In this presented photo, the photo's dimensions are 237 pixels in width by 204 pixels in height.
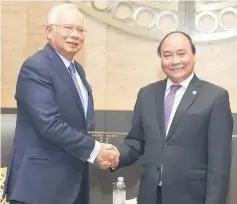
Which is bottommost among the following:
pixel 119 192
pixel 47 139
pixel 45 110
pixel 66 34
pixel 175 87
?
pixel 119 192

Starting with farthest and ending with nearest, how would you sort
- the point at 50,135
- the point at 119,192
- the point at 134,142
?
1. the point at 119,192
2. the point at 134,142
3. the point at 50,135

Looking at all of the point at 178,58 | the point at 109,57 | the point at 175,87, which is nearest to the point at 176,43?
the point at 178,58

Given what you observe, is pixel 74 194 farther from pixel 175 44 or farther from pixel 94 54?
pixel 94 54

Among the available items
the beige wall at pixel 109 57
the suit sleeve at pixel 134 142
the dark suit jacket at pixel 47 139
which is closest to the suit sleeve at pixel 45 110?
the dark suit jacket at pixel 47 139

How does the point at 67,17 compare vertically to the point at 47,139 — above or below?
above

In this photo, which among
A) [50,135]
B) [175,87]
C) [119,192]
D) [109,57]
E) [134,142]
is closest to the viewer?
[50,135]

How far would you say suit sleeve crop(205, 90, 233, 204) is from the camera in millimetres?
1934

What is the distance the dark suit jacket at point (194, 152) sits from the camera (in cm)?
196

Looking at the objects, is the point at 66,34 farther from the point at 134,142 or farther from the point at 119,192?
the point at 119,192

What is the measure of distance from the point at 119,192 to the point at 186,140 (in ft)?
4.21

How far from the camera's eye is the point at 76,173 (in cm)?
201

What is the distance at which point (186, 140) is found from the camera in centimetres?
200

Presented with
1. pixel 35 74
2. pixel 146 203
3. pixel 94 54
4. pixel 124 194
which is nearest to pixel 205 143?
pixel 146 203

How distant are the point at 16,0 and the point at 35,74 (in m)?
1.62
